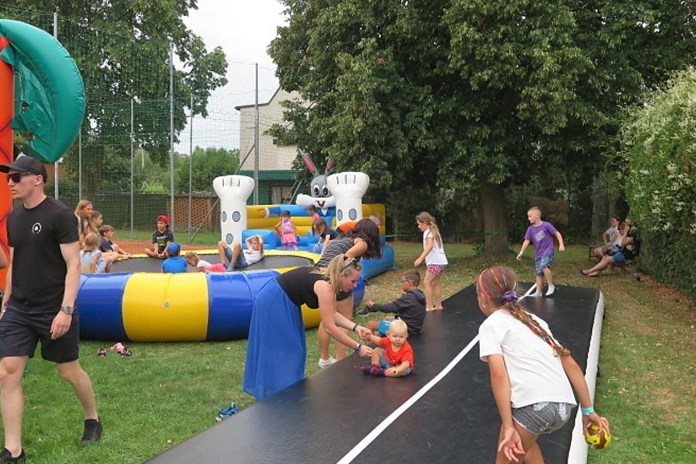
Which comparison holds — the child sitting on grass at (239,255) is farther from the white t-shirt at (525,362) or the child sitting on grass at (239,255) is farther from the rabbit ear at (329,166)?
the white t-shirt at (525,362)

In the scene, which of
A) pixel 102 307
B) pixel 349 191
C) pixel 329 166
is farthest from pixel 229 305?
pixel 329 166

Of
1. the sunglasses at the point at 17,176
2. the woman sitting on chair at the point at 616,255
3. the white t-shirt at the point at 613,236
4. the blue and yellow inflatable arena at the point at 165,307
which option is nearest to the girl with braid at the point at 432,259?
the blue and yellow inflatable arena at the point at 165,307

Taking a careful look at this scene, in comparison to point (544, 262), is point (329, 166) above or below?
above

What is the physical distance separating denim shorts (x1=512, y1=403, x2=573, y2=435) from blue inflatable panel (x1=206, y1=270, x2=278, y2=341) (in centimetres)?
454

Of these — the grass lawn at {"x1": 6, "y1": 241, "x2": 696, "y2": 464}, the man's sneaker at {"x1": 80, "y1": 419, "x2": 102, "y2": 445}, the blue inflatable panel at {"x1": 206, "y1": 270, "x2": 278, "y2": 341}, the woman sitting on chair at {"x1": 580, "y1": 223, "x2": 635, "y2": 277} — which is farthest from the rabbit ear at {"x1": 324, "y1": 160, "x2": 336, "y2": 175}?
the man's sneaker at {"x1": 80, "y1": 419, "x2": 102, "y2": 445}

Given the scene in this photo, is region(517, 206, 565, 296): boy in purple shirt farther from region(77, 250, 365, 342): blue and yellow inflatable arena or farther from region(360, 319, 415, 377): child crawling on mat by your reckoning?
region(360, 319, 415, 377): child crawling on mat

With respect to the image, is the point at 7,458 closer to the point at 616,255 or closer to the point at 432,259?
the point at 432,259

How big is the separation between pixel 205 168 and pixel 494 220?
28.2 metres

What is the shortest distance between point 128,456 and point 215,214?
1981cm

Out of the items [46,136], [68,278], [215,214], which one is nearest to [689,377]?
[68,278]

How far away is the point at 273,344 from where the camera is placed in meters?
4.07

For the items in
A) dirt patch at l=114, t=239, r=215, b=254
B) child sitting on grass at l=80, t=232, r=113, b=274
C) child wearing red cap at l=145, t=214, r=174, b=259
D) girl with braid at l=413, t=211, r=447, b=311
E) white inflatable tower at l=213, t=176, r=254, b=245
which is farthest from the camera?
dirt patch at l=114, t=239, r=215, b=254

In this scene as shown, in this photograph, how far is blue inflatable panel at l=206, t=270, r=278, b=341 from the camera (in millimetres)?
6668

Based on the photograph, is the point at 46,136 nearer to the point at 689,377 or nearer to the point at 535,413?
the point at 535,413
